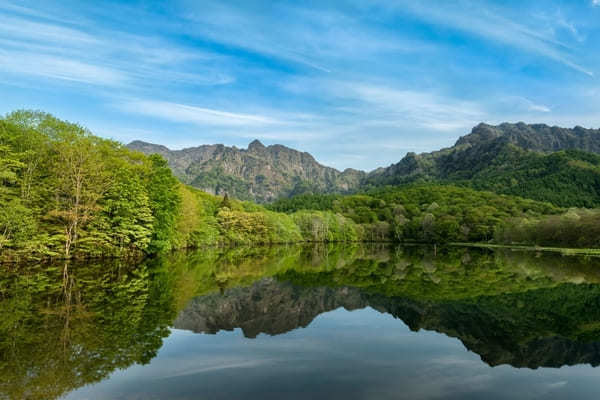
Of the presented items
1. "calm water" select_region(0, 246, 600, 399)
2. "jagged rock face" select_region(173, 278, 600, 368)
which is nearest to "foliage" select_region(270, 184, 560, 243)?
"calm water" select_region(0, 246, 600, 399)

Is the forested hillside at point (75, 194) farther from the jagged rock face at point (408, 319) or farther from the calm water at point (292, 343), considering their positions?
the jagged rock face at point (408, 319)

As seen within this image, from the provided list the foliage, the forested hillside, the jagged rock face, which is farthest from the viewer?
the foliage

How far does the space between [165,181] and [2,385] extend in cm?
4546

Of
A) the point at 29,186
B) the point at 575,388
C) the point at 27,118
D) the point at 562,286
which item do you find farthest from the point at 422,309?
the point at 27,118

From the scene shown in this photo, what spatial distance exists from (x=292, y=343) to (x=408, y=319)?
6325mm

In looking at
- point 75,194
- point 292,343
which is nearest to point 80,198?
point 75,194

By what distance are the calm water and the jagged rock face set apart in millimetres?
85

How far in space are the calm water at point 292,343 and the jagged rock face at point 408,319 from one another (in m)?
0.09

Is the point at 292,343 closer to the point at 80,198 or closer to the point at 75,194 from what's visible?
the point at 75,194

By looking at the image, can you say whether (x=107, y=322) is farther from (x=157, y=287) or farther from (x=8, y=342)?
(x=157, y=287)

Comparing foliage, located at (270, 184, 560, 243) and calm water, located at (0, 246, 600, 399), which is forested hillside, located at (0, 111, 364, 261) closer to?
calm water, located at (0, 246, 600, 399)

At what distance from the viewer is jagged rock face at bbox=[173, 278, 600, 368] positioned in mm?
11594

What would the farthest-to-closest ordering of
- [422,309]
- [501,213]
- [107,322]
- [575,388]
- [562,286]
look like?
1. [501,213]
2. [562,286]
3. [422,309]
4. [107,322]
5. [575,388]

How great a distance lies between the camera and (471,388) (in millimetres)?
8906
